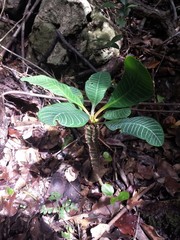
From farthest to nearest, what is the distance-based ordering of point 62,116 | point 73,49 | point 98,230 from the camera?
point 73,49
point 98,230
point 62,116

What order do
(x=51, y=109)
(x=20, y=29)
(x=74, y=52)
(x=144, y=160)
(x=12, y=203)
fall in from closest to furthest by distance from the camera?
1. (x=51, y=109)
2. (x=12, y=203)
3. (x=144, y=160)
4. (x=74, y=52)
5. (x=20, y=29)

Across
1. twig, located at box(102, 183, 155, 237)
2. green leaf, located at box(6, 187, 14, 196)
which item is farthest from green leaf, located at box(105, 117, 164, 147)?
green leaf, located at box(6, 187, 14, 196)

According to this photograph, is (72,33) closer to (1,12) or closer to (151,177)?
(1,12)

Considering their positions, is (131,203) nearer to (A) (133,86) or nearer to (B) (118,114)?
(B) (118,114)

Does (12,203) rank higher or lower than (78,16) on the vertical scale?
lower

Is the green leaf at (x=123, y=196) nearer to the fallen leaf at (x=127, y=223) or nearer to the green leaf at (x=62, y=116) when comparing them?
the fallen leaf at (x=127, y=223)

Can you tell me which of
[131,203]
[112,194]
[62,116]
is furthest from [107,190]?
[62,116]

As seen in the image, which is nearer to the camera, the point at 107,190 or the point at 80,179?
the point at 107,190

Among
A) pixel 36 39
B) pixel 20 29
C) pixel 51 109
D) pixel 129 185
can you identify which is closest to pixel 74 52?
pixel 36 39
